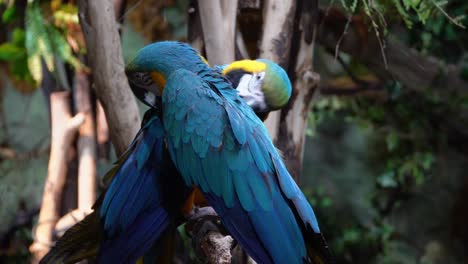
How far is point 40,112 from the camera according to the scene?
9.72ft

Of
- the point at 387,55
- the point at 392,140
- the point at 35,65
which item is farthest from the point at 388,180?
the point at 35,65

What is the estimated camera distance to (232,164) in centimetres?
104

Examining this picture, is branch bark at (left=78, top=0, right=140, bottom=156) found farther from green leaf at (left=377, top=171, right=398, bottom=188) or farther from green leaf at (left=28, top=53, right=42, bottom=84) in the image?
green leaf at (left=377, top=171, right=398, bottom=188)

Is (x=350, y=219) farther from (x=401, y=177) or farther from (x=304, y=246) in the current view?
(x=304, y=246)

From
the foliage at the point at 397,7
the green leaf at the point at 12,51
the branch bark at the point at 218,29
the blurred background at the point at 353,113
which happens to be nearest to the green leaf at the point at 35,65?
the blurred background at the point at 353,113

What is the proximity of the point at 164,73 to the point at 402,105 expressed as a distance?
1.36 meters

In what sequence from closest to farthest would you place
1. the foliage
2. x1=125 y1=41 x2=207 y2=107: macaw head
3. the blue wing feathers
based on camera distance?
the blue wing feathers
x1=125 y1=41 x2=207 y2=107: macaw head
the foliage

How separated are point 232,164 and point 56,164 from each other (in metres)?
0.86

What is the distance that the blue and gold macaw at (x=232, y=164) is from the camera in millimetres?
998


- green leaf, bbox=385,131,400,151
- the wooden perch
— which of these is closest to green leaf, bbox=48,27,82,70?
the wooden perch

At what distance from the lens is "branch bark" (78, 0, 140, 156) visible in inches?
51.4

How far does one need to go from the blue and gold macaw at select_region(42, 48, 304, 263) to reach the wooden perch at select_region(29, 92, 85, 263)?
0.58 m

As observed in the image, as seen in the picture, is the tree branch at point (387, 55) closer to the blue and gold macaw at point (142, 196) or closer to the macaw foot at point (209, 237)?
the blue and gold macaw at point (142, 196)

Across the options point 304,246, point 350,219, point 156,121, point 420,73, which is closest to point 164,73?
point 156,121
